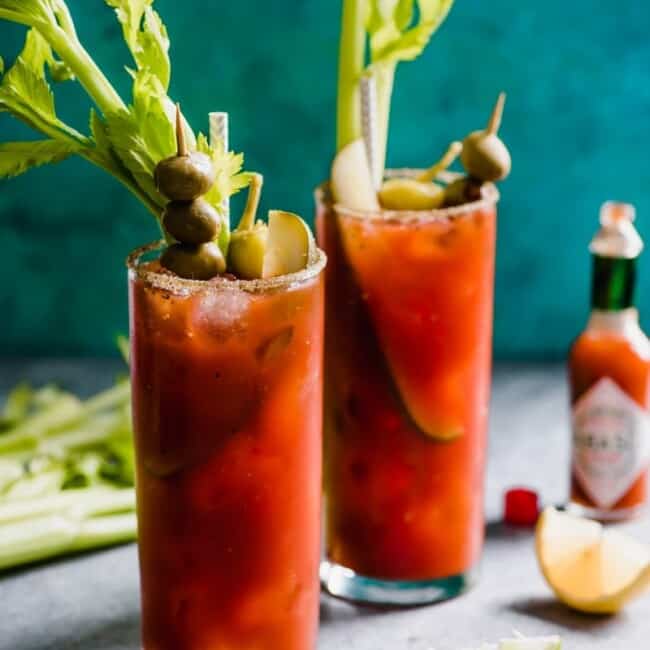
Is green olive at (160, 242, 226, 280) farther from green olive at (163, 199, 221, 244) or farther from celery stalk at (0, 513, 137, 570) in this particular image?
celery stalk at (0, 513, 137, 570)

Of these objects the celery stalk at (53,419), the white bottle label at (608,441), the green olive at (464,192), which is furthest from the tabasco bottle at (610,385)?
the celery stalk at (53,419)

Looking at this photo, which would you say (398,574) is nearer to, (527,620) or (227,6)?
(527,620)

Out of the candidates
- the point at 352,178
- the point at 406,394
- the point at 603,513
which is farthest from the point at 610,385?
the point at 352,178

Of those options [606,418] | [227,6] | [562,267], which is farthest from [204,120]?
[606,418]

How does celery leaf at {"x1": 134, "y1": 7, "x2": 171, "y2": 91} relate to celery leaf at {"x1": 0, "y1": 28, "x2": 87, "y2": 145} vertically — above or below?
above

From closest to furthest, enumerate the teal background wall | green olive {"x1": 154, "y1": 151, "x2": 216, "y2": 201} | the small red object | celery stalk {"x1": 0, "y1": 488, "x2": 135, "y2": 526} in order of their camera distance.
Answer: green olive {"x1": 154, "y1": 151, "x2": 216, "y2": 201}
celery stalk {"x1": 0, "y1": 488, "x2": 135, "y2": 526}
the small red object
the teal background wall

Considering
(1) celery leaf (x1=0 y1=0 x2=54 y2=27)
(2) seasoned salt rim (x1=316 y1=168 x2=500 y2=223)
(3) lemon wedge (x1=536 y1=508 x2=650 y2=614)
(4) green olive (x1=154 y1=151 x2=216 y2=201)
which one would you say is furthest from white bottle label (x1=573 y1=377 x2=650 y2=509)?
(1) celery leaf (x1=0 y1=0 x2=54 y2=27)
